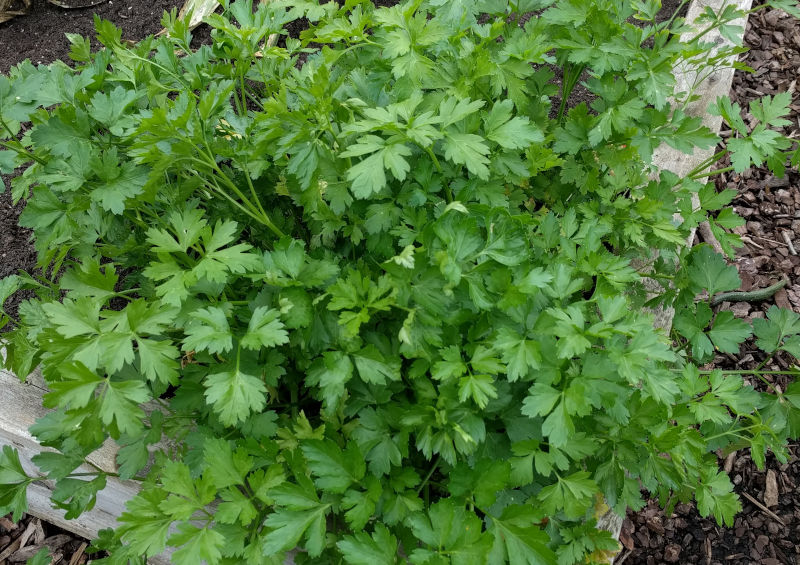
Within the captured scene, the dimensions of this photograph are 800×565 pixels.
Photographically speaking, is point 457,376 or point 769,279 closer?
point 457,376

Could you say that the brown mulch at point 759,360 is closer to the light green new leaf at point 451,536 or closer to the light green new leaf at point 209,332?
the light green new leaf at point 451,536

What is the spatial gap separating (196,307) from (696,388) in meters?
1.36

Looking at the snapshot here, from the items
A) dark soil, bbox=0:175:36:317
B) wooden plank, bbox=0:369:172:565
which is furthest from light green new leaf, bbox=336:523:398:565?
dark soil, bbox=0:175:36:317

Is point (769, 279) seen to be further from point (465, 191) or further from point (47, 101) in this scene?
point (47, 101)

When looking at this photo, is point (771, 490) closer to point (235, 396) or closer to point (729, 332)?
point (729, 332)

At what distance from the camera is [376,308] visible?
4.94 feet

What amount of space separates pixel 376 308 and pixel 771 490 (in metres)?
1.91

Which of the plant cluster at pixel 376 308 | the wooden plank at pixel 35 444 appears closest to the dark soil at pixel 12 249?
the wooden plank at pixel 35 444

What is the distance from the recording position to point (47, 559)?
1940 millimetres

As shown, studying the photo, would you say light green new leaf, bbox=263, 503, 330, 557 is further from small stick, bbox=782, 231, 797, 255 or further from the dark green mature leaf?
small stick, bbox=782, 231, 797, 255

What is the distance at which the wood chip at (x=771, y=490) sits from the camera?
2430mm

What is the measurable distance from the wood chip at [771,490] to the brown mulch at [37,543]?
2.59 metres

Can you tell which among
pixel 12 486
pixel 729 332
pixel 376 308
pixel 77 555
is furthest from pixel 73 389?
pixel 729 332

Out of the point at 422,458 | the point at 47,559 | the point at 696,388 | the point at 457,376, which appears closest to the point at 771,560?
the point at 696,388
